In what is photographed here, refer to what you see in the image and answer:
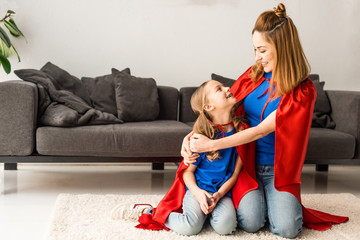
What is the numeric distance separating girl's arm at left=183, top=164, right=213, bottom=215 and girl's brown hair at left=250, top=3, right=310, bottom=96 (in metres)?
0.60

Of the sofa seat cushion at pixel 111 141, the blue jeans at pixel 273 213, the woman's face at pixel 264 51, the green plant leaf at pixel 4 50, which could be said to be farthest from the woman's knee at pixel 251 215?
the green plant leaf at pixel 4 50

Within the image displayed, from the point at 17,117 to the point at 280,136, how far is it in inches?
67.2

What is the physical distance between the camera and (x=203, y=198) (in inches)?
82.0

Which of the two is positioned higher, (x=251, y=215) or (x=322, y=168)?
(x=251, y=215)

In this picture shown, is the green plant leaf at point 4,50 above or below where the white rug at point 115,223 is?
above

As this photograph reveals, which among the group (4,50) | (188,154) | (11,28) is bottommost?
(188,154)

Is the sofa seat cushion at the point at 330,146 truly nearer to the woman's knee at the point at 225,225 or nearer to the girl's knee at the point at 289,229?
the girl's knee at the point at 289,229

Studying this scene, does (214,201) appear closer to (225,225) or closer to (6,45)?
(225,225)

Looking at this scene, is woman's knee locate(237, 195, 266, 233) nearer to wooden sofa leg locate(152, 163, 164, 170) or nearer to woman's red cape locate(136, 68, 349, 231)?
woman's red cape locate(136, 68, 349, 231)

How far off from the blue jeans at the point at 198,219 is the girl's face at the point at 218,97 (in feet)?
1.53

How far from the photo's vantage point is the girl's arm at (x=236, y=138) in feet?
6.82

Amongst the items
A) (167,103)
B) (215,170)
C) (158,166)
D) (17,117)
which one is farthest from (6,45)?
(215,170)

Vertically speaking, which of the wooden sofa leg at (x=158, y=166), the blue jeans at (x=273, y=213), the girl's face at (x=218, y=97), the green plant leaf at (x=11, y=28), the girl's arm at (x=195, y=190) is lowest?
the wooden sofa leg at (x=158, y=166)

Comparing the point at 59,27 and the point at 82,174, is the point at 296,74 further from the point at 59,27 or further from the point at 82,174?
the point at 59,27
